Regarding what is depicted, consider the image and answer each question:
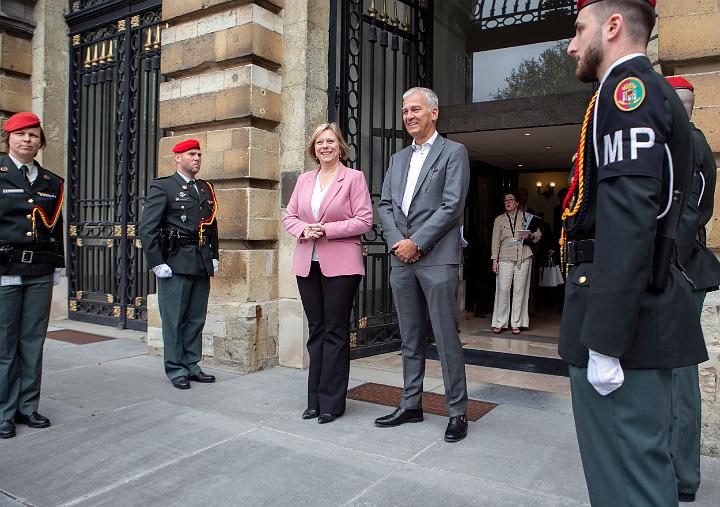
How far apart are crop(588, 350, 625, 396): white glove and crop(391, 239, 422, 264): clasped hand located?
7.04 ft

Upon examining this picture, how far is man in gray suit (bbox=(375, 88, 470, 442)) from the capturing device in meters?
3.87

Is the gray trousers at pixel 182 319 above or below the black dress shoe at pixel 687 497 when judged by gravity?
above

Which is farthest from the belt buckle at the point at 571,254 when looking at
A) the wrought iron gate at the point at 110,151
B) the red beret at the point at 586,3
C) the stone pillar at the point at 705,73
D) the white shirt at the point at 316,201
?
the wrought iron gate at the point at 110,151

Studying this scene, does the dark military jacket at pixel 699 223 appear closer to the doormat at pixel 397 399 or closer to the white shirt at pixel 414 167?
the white shirt at pixel 414 167

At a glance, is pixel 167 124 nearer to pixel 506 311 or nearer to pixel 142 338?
pixel 142 338

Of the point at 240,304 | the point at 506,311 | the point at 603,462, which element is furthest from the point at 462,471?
the point at 506,311

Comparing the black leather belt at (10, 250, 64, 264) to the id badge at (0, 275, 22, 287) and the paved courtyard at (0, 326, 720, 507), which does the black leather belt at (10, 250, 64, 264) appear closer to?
the id badge at (0, 275, 22, 287)

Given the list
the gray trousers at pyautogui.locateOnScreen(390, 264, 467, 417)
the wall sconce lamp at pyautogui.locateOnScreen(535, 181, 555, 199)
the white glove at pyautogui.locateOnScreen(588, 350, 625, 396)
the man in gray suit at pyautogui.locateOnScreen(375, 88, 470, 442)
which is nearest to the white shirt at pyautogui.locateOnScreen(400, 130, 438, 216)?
the man in gray suit at pyautogui.locateOnScreen(375, 88, 470, 442)

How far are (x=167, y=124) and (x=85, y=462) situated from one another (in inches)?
151

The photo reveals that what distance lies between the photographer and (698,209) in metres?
2.86

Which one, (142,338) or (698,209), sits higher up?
(698,209)

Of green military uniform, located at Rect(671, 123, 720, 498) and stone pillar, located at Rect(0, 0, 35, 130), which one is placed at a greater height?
stone pillar, located at Rect(0, 0, 35, 130)

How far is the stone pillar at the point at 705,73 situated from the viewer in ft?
11.6

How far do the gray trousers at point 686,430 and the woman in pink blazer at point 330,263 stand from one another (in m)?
2.08
